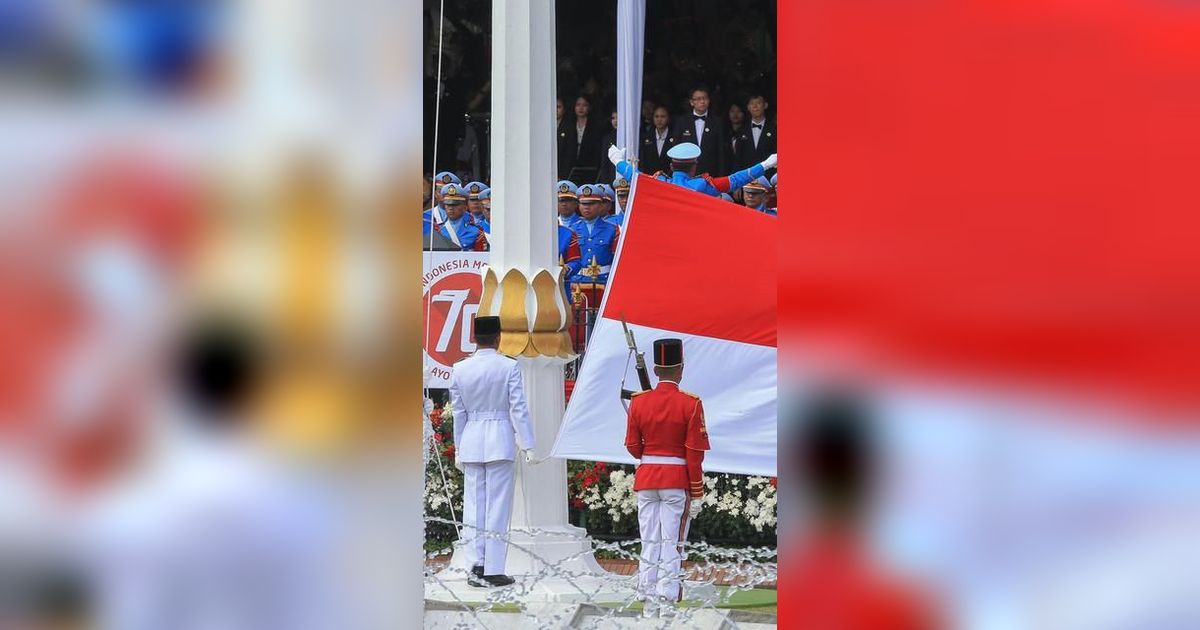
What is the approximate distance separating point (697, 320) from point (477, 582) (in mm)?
2044

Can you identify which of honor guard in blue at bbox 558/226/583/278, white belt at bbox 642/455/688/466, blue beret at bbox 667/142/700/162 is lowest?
white belt at bbox 642/455/688/466

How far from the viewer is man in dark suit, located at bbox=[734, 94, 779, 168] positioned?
1352 cm

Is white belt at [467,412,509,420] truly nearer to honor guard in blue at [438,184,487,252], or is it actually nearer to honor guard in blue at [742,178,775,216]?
honor guard in blue at [438,184,487,252]

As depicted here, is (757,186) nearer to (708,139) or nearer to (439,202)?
(708,139)

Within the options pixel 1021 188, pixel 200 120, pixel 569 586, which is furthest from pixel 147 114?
pixel 569 586

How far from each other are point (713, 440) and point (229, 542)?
7432mm

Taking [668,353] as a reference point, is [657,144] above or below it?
above

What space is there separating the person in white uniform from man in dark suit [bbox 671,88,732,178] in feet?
16.4

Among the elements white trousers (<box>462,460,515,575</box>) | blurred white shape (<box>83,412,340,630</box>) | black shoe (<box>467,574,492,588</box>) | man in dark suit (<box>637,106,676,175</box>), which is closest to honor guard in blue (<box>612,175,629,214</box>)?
man in dark suit (<box>637,106,676,175</box>)

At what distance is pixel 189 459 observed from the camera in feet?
3.73

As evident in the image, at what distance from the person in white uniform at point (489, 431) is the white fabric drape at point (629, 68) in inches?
136

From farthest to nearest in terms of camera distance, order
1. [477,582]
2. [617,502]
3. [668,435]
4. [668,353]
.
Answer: [617,502] < [477,582] < [668,435] < [668,353]

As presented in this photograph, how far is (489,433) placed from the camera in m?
8.98

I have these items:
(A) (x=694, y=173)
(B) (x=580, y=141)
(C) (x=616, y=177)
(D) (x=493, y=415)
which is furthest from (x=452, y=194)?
(D) (x=493, y=415)
